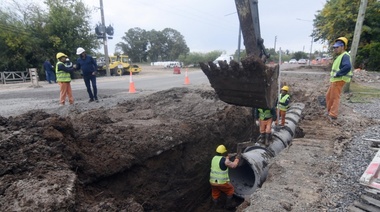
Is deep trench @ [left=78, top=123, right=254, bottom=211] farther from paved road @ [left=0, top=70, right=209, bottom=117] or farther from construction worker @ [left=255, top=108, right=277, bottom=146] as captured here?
paved road @ [left=0, top=70, right=209, bottom=117]

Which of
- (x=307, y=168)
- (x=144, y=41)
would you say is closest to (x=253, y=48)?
(x=307, y=168)

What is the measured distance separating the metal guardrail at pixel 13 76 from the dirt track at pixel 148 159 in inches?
693

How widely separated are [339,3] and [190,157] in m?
20.2

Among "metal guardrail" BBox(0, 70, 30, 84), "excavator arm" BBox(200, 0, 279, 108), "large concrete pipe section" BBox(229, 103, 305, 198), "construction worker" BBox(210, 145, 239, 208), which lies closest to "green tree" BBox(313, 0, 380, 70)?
"large concrete pipe section" BBox(229, 103, 305, 198)

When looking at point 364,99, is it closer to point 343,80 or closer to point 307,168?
point 343,80

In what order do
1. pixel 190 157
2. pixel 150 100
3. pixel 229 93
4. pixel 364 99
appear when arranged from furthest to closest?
pixel 364 99 → pixel 150 100 → pixel 190 157 → pixel 229 93

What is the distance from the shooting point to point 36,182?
116 inches

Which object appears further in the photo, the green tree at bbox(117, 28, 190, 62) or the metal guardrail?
the green tree at bbox(117, 28, 190, 62)

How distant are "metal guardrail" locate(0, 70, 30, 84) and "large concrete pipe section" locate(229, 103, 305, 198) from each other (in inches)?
829

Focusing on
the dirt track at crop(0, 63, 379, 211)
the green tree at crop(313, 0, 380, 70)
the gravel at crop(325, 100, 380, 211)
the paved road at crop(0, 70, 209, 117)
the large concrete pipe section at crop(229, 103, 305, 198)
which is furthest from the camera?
the green tree at crop(313, 0, 380, 70)

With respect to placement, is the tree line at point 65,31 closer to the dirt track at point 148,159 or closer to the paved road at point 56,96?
the paved road at point 56,96

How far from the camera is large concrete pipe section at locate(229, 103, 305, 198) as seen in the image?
185 inches

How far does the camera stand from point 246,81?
4555 mm

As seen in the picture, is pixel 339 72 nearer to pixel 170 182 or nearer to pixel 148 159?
pixel 170 182
